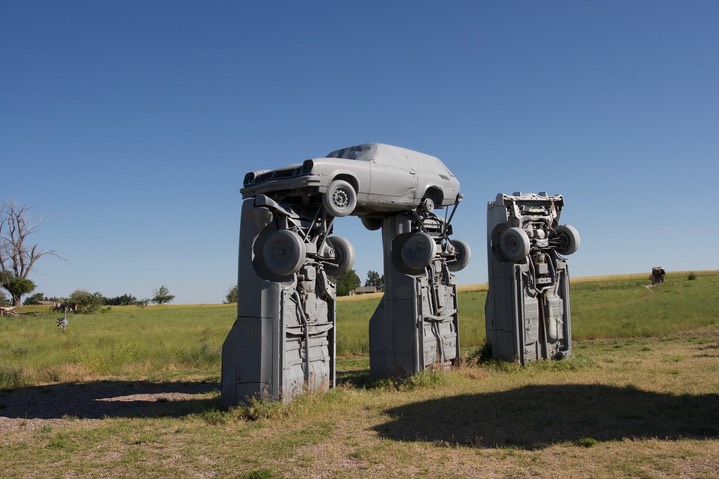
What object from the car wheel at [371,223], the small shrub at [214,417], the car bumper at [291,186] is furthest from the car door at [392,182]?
the small shrub at [214,417]

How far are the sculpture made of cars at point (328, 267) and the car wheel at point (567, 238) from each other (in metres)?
3.68

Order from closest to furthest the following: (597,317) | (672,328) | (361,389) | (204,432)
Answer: (204,432) → (361,389) → (672,328) → (597,317)

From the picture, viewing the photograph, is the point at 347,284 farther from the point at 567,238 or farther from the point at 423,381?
the point at 423,381

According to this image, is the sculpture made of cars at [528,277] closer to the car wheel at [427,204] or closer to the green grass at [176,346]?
the car wheel at [427,204]

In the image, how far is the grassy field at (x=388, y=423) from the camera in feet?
27.5

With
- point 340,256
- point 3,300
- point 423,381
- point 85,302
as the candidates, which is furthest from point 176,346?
point 3,300

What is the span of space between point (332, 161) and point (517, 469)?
7911 mm

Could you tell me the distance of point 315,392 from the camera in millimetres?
13109

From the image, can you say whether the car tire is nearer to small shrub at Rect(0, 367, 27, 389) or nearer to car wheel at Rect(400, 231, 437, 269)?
car wheel at Rect(400, 231, 437, 269)

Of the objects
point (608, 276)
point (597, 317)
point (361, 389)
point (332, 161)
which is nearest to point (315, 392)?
point (361, 389)

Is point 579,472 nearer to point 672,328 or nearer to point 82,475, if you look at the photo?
point 82,475

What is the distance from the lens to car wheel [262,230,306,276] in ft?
40.3

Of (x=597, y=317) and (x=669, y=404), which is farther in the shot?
(x=597, y=317)

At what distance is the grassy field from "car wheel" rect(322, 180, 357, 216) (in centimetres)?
405
